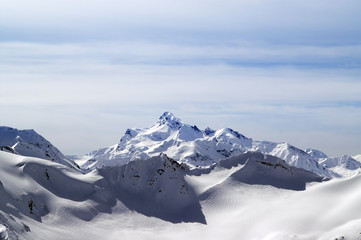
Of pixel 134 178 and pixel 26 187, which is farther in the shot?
pixel 134 178

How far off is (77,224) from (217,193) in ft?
130

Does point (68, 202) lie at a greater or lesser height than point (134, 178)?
lesser

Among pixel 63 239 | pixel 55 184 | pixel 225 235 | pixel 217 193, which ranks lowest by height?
pixel 63 239

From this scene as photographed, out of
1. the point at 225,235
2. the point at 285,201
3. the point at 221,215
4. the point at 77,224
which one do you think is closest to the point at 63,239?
the point at 77,224

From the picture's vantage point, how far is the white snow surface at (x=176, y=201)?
8525 centimetres

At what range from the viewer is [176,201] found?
364ft

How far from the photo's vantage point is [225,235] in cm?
9138

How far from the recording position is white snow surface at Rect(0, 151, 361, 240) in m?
85.2

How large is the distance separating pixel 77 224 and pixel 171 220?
79.8 ft

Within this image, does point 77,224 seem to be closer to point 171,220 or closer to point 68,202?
point 68,202

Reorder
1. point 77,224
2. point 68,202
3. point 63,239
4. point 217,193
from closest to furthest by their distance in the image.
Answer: point 63,239
point 77,224
point 68,202
point 217,193

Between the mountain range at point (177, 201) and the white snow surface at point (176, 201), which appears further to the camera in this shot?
the mountain range at point (177, 201)

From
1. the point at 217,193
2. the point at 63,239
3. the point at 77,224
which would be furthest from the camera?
the point at 217,193

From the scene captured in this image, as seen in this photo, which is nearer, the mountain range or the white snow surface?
the white snow surface
